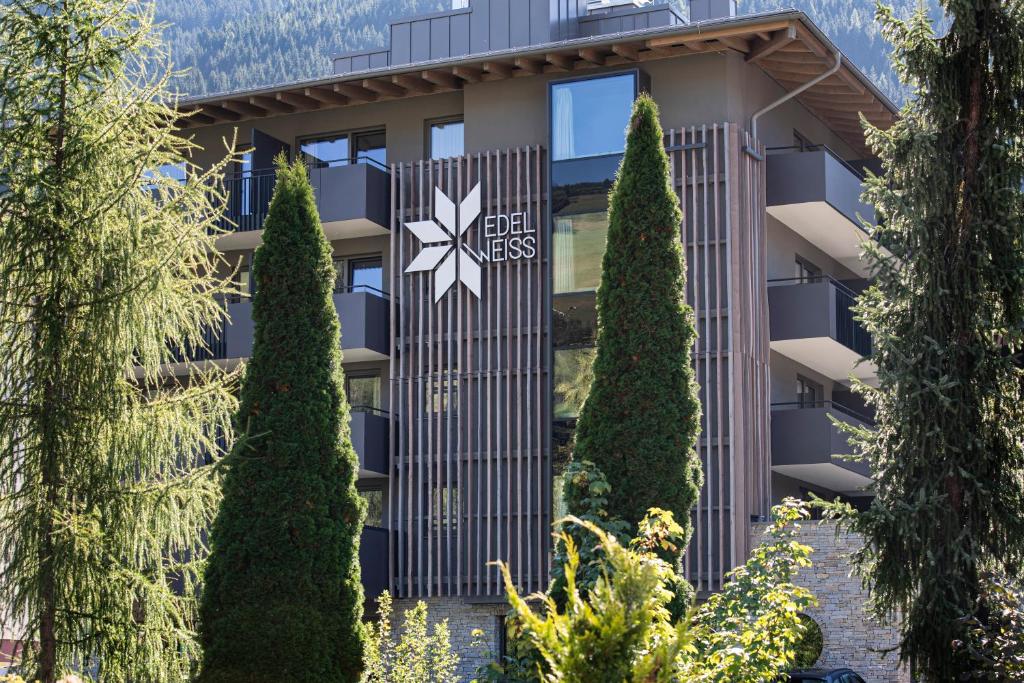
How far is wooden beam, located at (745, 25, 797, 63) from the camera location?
2803 cm

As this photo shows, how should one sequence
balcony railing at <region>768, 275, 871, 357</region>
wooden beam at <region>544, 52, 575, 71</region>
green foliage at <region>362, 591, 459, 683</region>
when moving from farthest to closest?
wooden beam at <region>544, 52, 575, 71</region> → balcony railing at <region>768, 275, 871, 357</region> → green foliage at <region>362, 591, 459, 683</region>

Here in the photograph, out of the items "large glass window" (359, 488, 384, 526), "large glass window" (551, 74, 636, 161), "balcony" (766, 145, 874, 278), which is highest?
"large glass window" (551, 74, 636, 161)

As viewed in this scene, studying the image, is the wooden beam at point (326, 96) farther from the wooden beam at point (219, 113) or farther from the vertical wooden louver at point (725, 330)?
the vertical wooden louver at point (725, 330)

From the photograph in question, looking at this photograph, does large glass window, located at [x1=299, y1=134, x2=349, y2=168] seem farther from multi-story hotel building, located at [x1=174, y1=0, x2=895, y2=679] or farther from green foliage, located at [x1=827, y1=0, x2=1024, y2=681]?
green foliage, located at [x1=827, y1=0, x2=1024, y2=681]

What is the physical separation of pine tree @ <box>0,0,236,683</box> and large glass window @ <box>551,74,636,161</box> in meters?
14.9

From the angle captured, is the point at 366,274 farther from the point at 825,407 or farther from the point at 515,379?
the point at 825,407

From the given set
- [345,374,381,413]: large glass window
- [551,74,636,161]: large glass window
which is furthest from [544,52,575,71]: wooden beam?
[345,374,381,413]: large glass window

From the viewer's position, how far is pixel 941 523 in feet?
→ 54.1

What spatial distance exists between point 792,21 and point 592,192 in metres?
4.77

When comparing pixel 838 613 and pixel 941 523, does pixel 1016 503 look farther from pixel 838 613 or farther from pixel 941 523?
pixel 838 613

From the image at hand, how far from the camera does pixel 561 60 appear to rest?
97.4ft

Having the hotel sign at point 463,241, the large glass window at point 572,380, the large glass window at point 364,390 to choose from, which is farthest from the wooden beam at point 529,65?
the large glass window at point 364,390

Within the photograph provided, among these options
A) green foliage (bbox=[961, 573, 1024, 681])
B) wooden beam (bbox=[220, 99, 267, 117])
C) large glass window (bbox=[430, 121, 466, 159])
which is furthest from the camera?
wooden beam (bbox=[220, 99, 267, 117])

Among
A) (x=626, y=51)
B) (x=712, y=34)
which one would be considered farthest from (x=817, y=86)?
(x=626, y=51)
